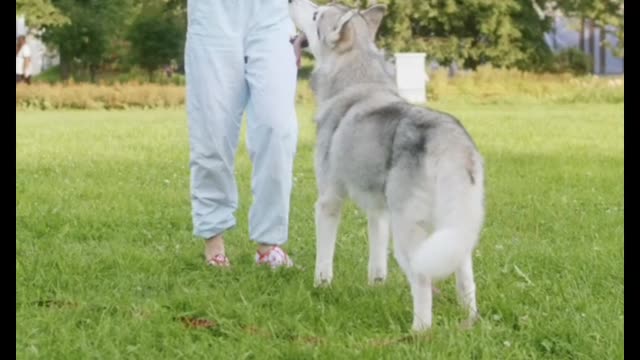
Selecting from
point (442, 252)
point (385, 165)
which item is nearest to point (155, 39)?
point (385, 165)

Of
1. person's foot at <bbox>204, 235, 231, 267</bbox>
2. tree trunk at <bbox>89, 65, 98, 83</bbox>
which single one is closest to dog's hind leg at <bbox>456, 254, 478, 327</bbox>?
person's foot at <bbox>204, 235, 231, 267</bbox>

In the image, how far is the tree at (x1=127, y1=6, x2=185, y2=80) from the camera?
3766 cm

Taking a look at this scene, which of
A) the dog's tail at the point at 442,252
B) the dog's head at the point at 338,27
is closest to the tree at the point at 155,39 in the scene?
the dog's head at the point at 338,27

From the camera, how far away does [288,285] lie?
4.32 meters

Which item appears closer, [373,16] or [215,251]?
[373,16]

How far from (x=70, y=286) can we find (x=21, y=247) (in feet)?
3.35

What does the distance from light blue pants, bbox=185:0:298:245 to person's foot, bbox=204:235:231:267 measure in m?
0.06

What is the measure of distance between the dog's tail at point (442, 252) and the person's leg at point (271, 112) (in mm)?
1566

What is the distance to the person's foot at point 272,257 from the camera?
15.8ft

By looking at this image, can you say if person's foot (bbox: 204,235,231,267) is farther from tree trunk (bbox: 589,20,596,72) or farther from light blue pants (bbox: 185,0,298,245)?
tree trunk (bbox: 589,20,596,72)

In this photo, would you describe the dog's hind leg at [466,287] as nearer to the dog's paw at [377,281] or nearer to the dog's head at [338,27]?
the dog's paw at [377,281]

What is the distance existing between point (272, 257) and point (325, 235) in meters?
0.63

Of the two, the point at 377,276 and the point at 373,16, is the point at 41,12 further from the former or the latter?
the point at 377,276

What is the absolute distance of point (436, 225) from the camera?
3.46 m
